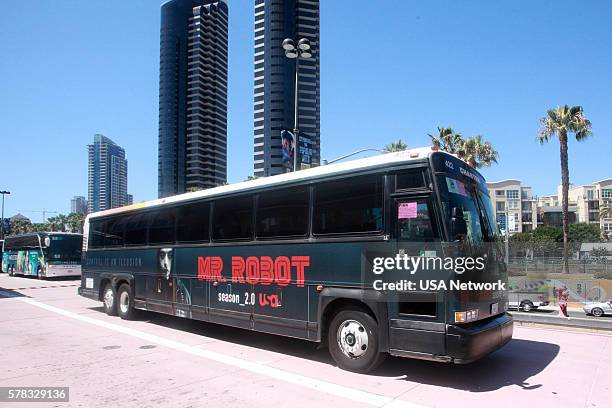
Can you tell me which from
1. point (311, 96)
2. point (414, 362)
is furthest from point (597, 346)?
point (311, 96)

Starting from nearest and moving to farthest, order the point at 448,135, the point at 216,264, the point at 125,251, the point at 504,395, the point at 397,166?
1. the point at 504,395
2. the point at 397,166
3. the point at 216,264
4. the point at 125,251
5. the point at 448,135

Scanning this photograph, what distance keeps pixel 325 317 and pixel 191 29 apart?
106382mm

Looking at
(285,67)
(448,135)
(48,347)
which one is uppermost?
(285,67)

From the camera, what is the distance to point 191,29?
102500mm

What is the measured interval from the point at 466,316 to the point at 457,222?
1246 mm

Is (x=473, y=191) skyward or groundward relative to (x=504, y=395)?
skyward

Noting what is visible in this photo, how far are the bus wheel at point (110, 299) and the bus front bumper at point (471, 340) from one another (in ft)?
34.2

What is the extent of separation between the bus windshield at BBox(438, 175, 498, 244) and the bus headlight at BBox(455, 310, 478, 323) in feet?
3.14

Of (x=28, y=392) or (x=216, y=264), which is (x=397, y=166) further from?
(x=28, y=392)

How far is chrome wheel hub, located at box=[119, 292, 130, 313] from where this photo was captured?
1277cm

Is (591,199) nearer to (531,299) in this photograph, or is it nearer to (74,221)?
(531,299)

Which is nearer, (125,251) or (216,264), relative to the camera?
(216,264)

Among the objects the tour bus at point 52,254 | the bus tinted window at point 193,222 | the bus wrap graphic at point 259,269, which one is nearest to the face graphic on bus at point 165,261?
the bus tinted window at point 193,222

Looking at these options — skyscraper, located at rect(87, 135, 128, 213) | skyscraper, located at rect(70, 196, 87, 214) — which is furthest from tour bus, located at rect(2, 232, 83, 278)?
skyscraper, located at rect(70, 196, 87, 214)
